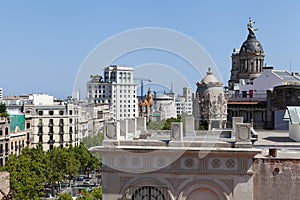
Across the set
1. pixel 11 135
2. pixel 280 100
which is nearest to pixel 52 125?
pixel 11 135

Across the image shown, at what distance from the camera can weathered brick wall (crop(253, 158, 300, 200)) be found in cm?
1600

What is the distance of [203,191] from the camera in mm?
16234

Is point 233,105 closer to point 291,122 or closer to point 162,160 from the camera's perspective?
point 291,122

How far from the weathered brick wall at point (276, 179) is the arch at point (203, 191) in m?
1.22

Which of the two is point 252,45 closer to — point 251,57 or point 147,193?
point 251,57

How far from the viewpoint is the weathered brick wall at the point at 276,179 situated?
630 inches

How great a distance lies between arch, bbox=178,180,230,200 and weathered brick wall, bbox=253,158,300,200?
1.22 m

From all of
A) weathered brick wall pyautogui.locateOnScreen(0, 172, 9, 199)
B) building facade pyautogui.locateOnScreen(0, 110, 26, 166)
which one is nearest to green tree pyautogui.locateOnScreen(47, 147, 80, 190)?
building facade pyautogui.locateOnScreen(0, 110, 26, 166)

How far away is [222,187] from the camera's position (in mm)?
16000

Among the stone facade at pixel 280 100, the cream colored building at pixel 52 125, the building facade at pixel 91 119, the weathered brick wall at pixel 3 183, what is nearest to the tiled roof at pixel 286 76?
the stone facade at pixel 280 100

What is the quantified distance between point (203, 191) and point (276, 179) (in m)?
2.57

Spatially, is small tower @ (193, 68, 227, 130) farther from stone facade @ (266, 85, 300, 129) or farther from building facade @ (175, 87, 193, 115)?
building facade @ (175, 87, 193, 115)

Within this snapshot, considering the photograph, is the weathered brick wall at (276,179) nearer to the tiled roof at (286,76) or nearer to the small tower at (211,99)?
the small tower at (211,99)

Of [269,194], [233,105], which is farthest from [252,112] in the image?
[269,194]
